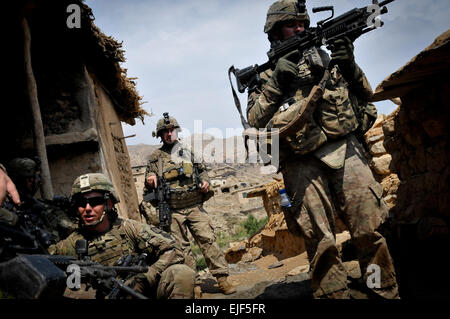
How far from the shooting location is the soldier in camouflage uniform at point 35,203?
340cm

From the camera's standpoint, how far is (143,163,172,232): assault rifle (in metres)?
4.77

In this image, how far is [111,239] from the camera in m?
2.70

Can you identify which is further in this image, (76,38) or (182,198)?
(182,198)

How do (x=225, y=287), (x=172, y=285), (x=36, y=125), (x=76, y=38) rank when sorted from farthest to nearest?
(x=76, y=38)
(x=225, y=287)
(x=36, y=125)
(x=172, y=285)

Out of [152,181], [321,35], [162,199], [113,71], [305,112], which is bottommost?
[162,199]

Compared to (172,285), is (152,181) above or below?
above

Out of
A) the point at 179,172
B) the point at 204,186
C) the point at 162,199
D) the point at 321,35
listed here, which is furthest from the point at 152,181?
the point at 321,35

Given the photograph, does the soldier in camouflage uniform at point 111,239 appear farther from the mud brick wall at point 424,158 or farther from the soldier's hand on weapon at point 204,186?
the mud brick wall at point 424,158

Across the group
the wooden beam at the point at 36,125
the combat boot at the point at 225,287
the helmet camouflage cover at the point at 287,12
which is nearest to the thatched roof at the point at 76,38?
the wooden beam at the point at 36,125

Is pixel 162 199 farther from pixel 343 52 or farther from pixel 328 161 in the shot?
pixel 343 52

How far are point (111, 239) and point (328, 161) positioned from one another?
1994 mm

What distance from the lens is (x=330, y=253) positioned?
95.8 inches

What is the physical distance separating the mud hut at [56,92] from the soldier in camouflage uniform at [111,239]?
134cm
